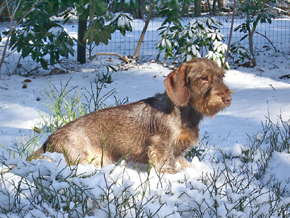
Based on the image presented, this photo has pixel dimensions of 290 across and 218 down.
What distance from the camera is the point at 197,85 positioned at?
11.5 ft

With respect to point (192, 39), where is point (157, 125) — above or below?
below

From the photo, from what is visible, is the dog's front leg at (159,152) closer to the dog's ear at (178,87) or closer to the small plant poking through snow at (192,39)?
the dog's ear at (178,87)

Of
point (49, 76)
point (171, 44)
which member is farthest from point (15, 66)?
point (171, 44)

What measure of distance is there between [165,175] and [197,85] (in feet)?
3.17

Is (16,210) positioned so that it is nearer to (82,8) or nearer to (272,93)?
(82,8)

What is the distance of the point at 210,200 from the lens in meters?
2.42

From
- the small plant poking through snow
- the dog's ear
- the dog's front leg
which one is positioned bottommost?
the dog's front leg

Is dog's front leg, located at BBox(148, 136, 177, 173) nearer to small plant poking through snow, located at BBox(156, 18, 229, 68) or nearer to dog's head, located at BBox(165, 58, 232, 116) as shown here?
dog's head, located at BBox(165, 58, 232, 116)

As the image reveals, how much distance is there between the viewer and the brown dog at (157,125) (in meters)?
3.48

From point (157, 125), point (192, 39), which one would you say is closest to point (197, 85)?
point (157, 125)

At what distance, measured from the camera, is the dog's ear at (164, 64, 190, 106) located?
11.5 feet

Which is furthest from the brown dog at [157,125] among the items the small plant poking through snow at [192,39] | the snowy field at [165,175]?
the small plant poking through snow at [192,39]

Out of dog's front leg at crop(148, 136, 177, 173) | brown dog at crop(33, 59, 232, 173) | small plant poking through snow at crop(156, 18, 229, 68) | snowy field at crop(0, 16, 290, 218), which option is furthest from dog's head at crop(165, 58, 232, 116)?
small plant poking through snow at crop(156, 18, 229, 68)

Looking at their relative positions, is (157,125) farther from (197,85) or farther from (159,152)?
(197,85)
